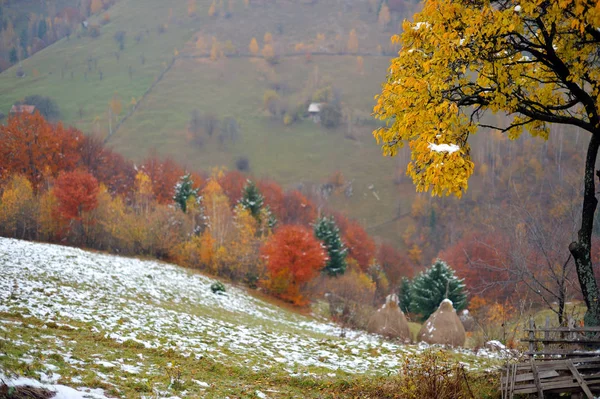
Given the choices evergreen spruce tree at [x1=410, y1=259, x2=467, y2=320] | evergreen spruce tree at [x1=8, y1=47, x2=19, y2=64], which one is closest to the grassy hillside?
evergreen spruce tree at [x1=8, y1=47, x2=19, y2=64]

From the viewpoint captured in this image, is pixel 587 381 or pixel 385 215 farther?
pixel 385 215

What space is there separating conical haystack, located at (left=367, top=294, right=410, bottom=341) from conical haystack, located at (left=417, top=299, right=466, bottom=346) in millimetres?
1095

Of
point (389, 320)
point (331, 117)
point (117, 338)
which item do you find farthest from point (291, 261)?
point (331, 117)

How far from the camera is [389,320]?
Answer: 2388 cm

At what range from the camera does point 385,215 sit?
404 feet

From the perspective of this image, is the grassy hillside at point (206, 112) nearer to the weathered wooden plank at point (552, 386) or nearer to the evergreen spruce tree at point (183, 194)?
the evergreen spruce tree at point (183, 194)

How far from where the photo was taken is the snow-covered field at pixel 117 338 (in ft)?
27.0

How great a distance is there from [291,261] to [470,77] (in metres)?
33.8

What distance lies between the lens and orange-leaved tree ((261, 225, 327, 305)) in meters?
39.8

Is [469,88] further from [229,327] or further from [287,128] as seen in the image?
[287,128]

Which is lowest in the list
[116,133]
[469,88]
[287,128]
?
[469,88]

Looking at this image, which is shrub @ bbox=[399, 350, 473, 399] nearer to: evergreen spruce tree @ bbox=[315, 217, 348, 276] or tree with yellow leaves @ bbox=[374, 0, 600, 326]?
tree with yellow leaves @ bbox=[374, 0, 600, 326]

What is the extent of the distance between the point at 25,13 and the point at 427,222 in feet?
584

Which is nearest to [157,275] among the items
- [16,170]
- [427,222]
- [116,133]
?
[16,170]
